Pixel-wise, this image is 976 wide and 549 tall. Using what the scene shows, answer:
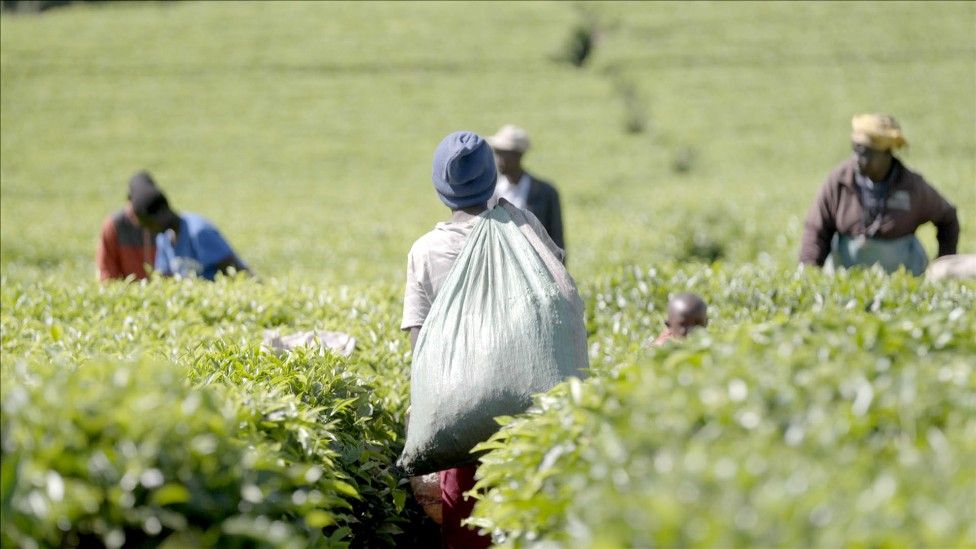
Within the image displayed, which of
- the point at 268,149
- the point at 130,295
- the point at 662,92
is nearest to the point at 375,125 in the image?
the point at 268,149

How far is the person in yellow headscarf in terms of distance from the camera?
24.6 feet

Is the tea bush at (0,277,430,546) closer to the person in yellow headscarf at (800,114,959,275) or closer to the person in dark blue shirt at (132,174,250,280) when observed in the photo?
the person in dark blue shirt at (132,174,250,280)

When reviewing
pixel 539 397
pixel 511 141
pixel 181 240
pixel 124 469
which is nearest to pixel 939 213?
pixel 511 141

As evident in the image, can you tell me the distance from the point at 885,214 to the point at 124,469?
6130mm

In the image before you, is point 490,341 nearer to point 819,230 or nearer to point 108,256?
point 819,230

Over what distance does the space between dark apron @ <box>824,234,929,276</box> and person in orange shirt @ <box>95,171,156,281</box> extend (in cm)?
507

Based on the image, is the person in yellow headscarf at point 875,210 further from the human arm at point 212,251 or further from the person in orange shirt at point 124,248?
the person in orange shirt at point 124,248

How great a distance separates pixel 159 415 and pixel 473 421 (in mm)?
1722

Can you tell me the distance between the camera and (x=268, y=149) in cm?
3297

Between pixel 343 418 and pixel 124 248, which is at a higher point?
pixel 124 248

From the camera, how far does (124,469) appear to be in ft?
9.25

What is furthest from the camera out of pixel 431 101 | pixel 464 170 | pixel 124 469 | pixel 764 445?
pixel 431 101

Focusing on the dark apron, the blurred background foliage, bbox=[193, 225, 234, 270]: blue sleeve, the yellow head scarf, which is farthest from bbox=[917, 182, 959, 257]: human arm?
the blurred background foliage

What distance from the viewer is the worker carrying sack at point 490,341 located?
14.3ft
